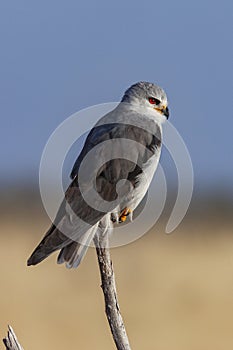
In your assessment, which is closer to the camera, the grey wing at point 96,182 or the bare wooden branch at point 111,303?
the bare wooden branch at point 111,303

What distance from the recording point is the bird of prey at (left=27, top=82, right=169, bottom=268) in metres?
7.02

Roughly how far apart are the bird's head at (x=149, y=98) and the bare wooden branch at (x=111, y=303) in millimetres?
1544

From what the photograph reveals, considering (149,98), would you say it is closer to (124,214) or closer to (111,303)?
(124,214)

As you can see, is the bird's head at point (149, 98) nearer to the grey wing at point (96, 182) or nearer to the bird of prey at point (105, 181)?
the bird of prey at point (105, 181)

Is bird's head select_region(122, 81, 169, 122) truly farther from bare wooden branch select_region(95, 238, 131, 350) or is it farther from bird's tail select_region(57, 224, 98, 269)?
bare wooden branch select_region(95, 238, 131, 350)

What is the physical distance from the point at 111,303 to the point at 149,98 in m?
2.21

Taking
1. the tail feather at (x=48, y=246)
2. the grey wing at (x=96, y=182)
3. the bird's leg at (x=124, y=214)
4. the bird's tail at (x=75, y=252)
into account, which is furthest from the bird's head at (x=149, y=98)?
the tail feather at (x=48, y=246)

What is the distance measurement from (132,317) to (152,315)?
468mm

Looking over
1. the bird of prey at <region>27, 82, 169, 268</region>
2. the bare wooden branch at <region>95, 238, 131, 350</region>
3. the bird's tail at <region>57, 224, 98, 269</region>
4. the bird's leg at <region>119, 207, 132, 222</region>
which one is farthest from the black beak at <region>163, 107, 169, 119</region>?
the bare wooden branch at <region>95, 238, 131, 350</region>

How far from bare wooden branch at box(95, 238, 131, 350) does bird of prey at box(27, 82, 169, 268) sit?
0.25 meters

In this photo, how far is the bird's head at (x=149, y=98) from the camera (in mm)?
8023

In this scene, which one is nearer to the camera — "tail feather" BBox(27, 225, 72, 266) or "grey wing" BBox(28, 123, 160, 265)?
"tail feather" BBox(27, 225, 72, 266)

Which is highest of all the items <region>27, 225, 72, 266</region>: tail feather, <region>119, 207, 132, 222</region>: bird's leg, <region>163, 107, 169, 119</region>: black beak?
<region>163, 107, 169, 119</region>: black beak

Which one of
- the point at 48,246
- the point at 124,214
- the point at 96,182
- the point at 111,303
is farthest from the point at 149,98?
the point at 111,303
